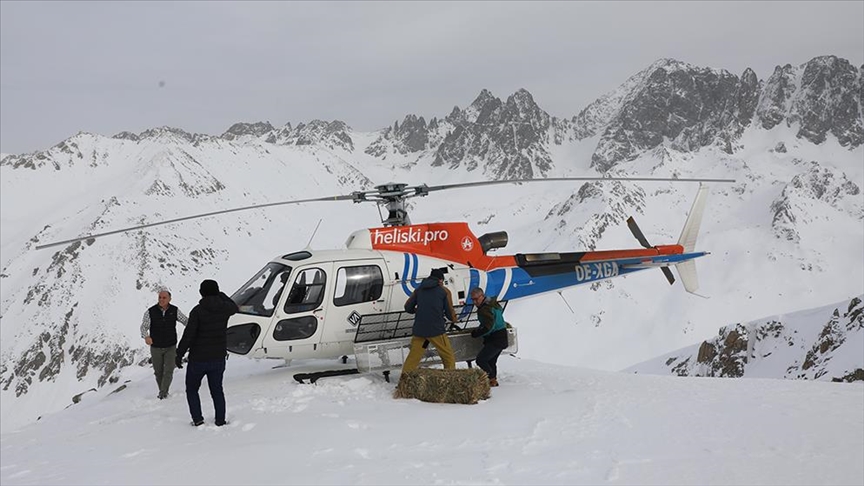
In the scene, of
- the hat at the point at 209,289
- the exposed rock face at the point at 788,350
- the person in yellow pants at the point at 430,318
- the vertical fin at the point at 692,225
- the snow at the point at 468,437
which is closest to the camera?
the snow at the point at 468,437

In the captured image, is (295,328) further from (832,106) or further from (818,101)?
(832,106)

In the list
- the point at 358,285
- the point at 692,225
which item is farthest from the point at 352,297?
the point at 692,225

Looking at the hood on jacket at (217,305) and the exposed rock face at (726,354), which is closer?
the hood on jacket at (217,305)

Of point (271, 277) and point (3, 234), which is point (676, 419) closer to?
point (271, 277)

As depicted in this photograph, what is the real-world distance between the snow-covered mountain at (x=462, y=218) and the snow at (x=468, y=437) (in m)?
68.2

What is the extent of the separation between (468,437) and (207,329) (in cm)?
364

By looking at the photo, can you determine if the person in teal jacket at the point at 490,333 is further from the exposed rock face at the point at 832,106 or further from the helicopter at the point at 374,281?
the exposed rock face at the point at 832,106

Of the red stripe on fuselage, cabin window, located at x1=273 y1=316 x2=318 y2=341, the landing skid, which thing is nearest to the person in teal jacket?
the landing skid

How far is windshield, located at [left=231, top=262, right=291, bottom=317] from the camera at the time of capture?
10.2 m

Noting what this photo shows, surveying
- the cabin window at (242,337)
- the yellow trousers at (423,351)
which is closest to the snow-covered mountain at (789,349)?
the yellow trousers at (423,351)

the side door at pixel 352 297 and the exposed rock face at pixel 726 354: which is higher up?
the side door at pixel 352 297

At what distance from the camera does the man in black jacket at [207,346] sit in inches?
311

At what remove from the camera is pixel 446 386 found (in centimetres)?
925

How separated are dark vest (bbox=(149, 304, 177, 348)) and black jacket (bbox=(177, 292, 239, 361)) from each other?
2.87 meters
